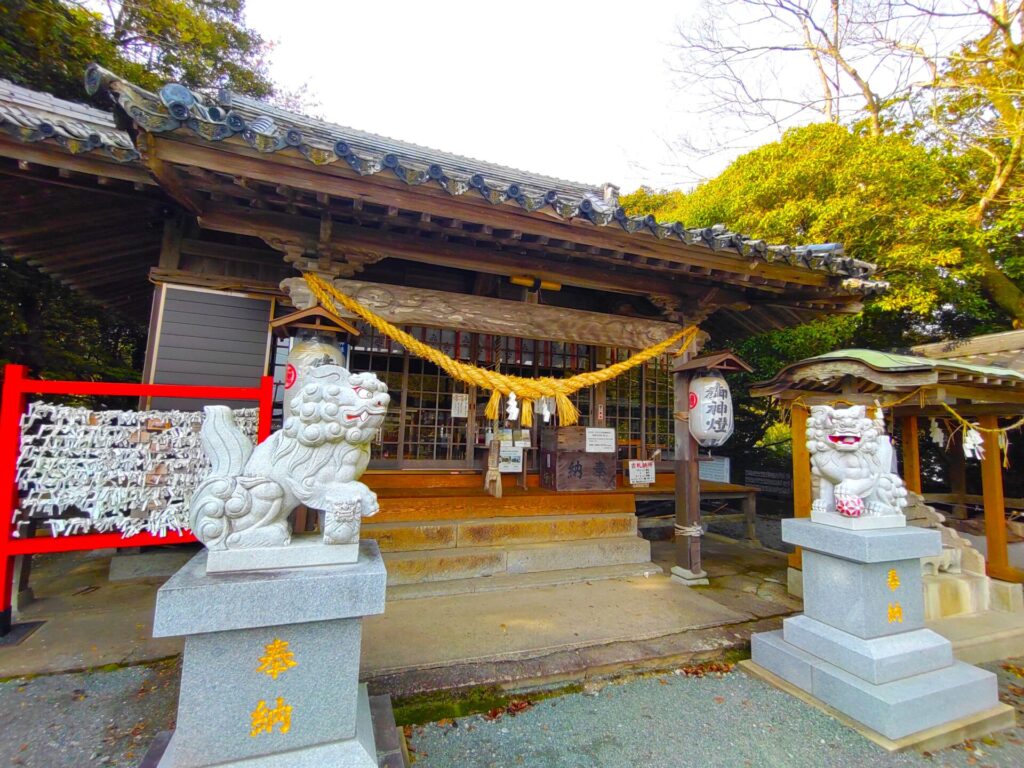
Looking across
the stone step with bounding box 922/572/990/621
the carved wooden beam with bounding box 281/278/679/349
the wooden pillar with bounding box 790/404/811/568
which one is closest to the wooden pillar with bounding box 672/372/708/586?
the carved wooden beam with bounding box 281/278/679/349

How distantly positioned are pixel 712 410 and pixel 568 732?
128 inches

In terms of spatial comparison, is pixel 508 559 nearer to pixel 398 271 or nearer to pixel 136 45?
pixel 398 271

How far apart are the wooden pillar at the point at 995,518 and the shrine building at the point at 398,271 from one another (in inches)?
84.2

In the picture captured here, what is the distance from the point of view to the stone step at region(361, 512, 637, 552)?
473 centimetres

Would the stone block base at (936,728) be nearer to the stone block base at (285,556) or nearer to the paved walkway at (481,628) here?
the paved walkway at (481,628)

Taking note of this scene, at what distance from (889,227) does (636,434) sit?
5.60m

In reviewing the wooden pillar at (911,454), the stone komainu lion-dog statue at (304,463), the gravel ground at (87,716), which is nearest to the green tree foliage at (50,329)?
the gravel ground at (87,716)

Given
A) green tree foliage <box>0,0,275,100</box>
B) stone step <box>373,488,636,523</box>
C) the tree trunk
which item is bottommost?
stone step <box>373,488,636,523</box>

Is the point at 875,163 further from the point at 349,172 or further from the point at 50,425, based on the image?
the point at 50,425

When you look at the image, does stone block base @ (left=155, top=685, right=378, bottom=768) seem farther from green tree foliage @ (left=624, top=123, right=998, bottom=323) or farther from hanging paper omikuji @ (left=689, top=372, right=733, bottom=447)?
green tree foliage @ (left=624, top=123, right=998, bottom=323)

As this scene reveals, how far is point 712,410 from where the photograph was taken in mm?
4625

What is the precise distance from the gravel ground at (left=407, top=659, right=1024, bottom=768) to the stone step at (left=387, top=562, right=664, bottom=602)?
1.62 metres

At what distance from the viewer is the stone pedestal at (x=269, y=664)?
5.86ft

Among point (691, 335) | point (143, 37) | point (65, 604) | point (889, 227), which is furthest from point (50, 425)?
point (889, 227)
